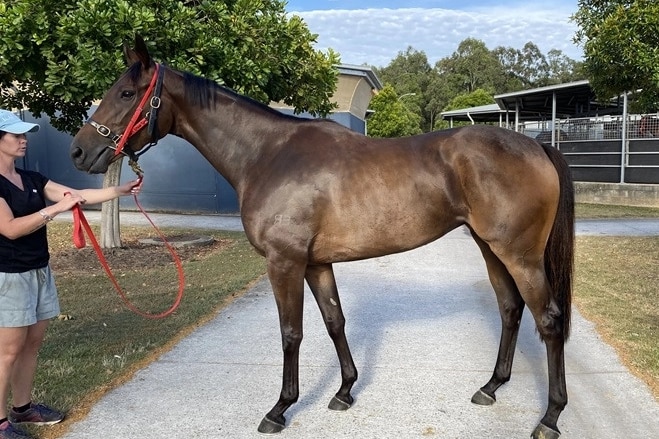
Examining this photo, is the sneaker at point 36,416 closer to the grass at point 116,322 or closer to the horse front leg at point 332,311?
the grass at point 116,322

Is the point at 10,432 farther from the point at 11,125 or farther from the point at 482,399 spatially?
the point at 482,399

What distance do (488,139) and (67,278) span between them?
622cm

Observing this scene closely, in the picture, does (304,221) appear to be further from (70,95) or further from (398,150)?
(70,95)

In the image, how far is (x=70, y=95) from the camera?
6.66m

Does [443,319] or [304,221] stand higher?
[304,221]

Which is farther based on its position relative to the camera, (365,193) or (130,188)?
(130,188)

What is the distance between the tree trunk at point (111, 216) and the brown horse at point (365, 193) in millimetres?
6164

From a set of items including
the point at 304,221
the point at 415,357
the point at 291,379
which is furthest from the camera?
the point at 415,357

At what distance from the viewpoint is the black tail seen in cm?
342

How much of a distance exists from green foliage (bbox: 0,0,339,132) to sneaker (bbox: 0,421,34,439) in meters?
4.33

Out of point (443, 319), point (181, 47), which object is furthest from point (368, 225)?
point (181, 47)

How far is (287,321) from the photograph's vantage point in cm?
331

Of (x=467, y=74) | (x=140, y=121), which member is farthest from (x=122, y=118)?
(x=467, y=74)

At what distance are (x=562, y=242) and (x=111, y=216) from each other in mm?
7603
